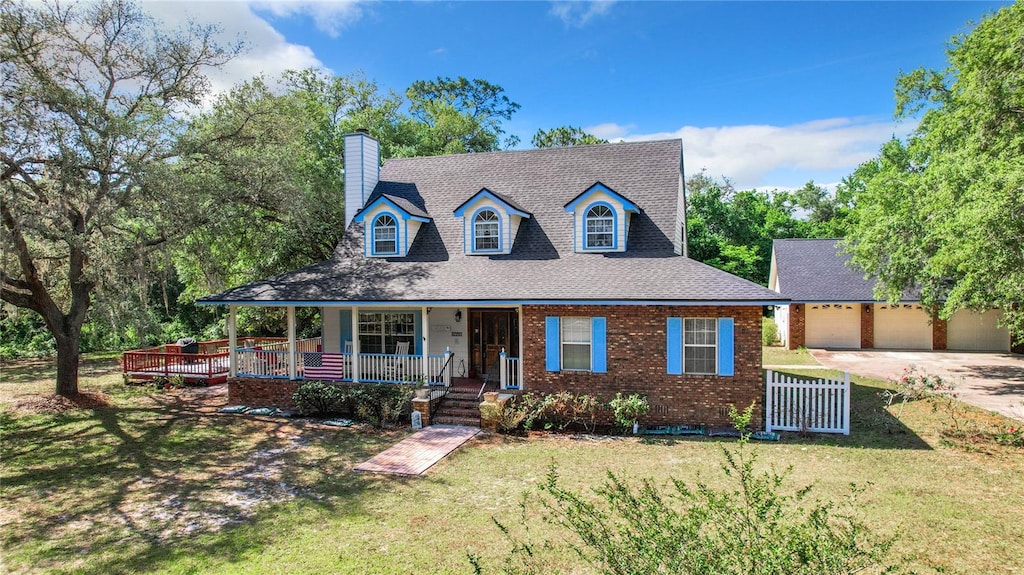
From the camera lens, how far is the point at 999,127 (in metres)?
16.9

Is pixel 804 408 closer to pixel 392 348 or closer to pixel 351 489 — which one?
pixel 351 489

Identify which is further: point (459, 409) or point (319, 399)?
point (319, 399)

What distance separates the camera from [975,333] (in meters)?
27.3

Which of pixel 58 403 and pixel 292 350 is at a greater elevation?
pixel 292 350

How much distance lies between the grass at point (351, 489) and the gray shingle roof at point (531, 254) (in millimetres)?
3484

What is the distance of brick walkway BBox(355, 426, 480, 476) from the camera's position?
11.0m

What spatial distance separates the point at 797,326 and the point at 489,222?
61.4 feet

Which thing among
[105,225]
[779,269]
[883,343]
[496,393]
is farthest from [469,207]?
[883,343]

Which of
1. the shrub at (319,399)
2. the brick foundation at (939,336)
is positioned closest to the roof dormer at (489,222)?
the shrub at (319,399)

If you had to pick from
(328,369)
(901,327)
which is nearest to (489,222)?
(328,369)

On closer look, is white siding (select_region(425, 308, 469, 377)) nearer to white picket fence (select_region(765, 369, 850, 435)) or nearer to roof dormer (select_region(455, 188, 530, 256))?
roof dormer (select_region(455, 188, 530, 256))

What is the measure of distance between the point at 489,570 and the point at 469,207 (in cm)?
1168

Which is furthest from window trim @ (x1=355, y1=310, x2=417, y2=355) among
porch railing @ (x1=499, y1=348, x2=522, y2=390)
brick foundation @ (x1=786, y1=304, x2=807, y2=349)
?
brick foundation @ (x1=786, y1=304, x2=807, y2=349)

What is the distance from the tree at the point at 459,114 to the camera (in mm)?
31486
